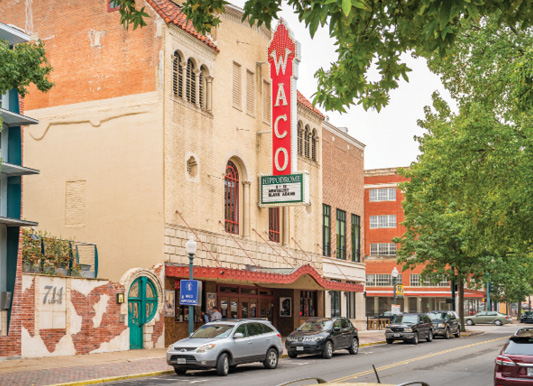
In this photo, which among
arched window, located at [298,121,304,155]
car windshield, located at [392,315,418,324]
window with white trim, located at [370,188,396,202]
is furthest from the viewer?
window with white trim, located at [370,188,396,202]

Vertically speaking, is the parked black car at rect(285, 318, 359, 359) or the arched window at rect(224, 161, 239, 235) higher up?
the arched window at rect(224, 161, 239, 235)

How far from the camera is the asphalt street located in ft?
60.2

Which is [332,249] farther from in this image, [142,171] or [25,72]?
[25,72]

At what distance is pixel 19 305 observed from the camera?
71.7ft

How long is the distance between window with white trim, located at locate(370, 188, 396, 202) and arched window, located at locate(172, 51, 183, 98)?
52.9 meters

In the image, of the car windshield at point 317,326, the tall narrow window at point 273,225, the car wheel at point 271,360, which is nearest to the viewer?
the car wheel at point 271,360

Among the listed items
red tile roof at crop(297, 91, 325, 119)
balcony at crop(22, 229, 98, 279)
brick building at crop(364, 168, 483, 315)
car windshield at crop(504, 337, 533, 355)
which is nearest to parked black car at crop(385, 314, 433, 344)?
red tile roof at crop(297, 91, 325, 119)

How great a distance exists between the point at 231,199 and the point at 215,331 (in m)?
13.0

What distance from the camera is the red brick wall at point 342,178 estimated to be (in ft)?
146

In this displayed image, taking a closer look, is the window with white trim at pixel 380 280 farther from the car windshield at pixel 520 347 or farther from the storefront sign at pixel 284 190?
the car windshield at pixel 520 347

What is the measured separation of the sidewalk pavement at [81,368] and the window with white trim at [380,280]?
186ft

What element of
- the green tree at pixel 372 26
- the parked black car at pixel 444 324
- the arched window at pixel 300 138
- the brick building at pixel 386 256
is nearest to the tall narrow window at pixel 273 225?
the arched window at pixel 300 138

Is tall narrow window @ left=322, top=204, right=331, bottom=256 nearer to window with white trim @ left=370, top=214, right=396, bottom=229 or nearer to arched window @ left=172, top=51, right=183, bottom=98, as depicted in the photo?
arched window @ left=172, top=51, right=183, bottom=98

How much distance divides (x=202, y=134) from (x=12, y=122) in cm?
1029
